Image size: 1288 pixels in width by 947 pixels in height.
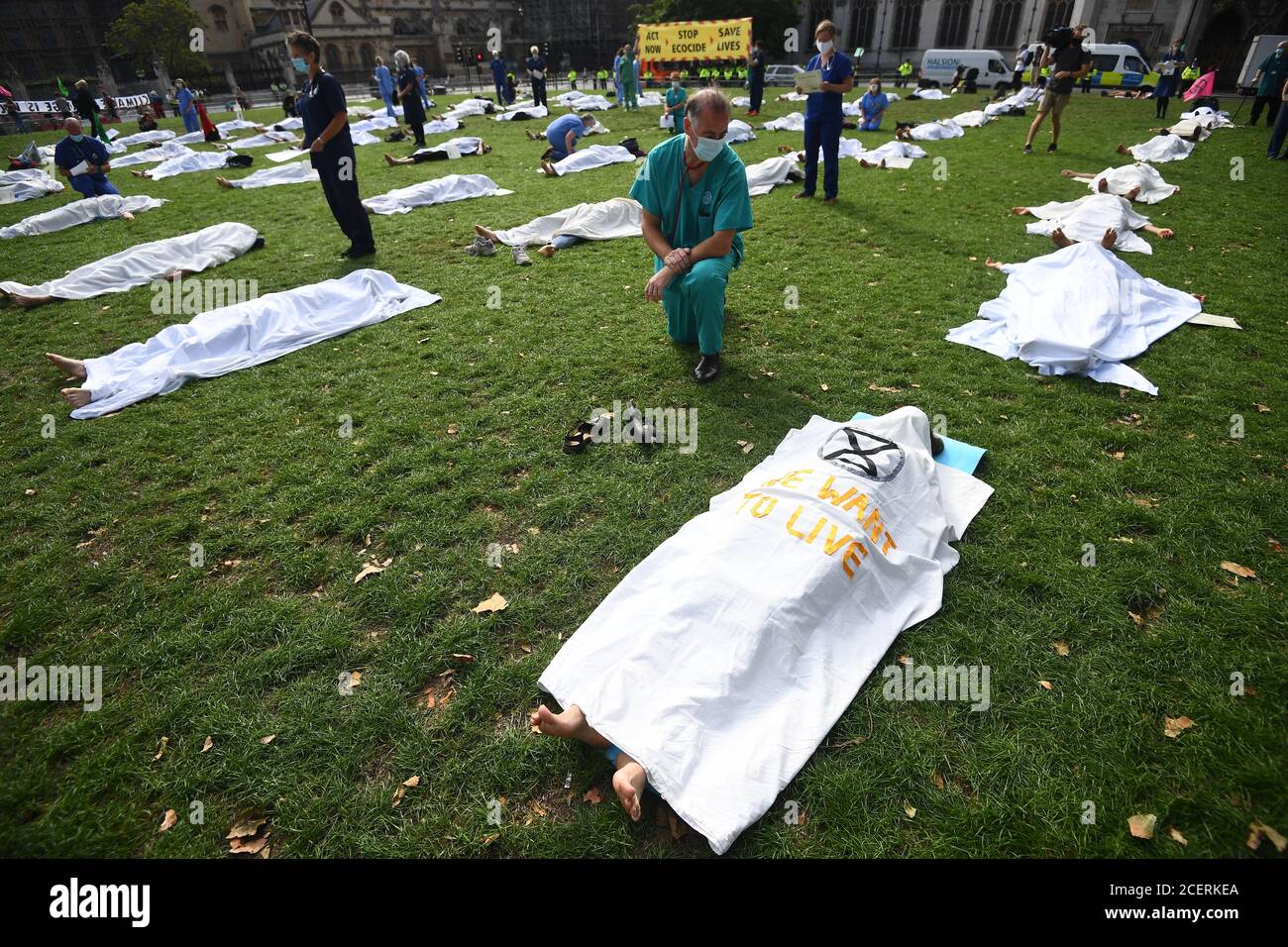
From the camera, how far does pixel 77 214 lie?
33.4 feet

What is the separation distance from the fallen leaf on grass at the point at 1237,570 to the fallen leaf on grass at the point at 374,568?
4.52 meters

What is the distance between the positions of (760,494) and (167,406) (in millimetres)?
4950

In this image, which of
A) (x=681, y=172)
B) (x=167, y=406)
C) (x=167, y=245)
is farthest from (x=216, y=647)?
(x=167, y=245)

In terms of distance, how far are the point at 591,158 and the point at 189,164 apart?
1051cm

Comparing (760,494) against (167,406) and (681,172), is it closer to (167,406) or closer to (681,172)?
(681,172)

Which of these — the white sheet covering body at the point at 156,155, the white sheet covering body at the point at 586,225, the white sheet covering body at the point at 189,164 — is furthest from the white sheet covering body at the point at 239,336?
the white sheet covering body at the point at 156,155

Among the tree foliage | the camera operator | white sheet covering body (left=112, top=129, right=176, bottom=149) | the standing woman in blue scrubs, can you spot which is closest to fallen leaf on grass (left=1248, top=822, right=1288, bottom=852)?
the standing woman in blue scrubs

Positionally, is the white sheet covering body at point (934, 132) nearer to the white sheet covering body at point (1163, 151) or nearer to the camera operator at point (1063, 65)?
the camera operator at point (1063, 65)

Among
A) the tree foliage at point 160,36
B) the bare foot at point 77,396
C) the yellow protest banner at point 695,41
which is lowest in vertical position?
the bare foot at point 77,396

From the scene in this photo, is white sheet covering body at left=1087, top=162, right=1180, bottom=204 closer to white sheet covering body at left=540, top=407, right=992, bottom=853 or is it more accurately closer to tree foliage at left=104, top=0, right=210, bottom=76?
white sheet covering body at left=540, top=407, right=992, bottom=853

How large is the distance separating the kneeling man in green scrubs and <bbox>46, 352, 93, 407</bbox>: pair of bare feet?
4700 mm

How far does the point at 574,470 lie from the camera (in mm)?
4012

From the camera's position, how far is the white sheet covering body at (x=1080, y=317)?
16.1 feet
